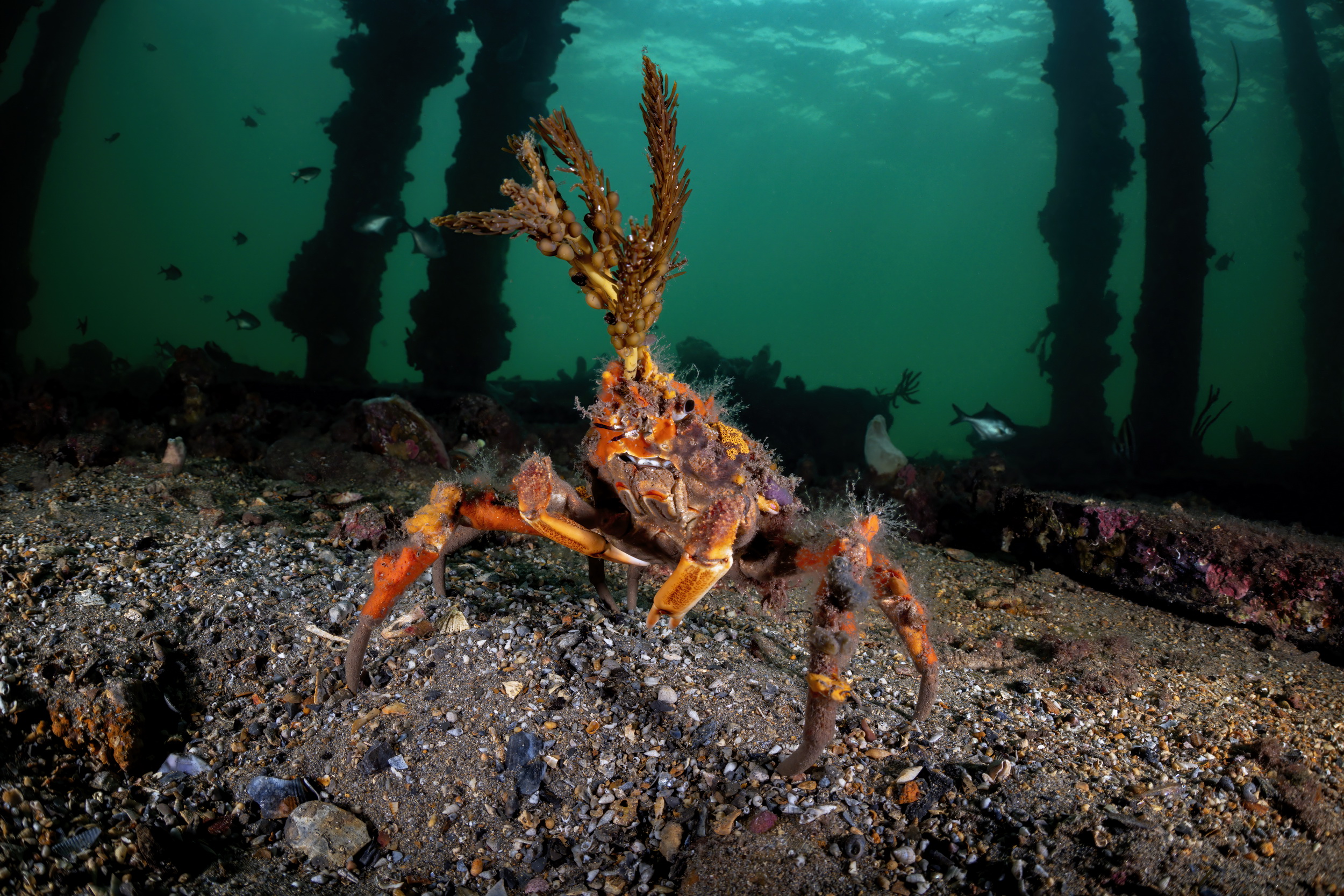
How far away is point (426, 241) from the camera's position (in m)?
12.3

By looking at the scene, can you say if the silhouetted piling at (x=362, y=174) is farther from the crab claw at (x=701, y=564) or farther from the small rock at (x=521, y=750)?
the crab claw at (x=701, y=564)

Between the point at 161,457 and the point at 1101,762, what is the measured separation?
8939 millimetres

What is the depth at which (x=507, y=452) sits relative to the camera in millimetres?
9344

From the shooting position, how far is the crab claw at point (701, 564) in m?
2.47

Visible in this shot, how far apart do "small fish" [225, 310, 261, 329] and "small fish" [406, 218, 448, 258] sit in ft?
14.1

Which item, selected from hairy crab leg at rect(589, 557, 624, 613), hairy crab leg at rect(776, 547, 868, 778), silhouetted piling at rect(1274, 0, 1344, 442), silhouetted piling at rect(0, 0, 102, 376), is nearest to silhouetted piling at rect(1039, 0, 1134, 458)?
A: silhouetted piling at rect(1274, 0, 1344, 442)

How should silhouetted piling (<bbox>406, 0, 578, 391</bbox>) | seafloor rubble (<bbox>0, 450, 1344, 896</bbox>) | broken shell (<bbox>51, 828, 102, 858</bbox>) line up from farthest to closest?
1. silhouetted piling (<bbox>406, 0, 578, 391</bbox>)
2. seafloor rubble (<bbox>0, 450, 1344, 896</bbox>)
3. broken shell (<bbox>51, 828, 102, 858</bbox>)

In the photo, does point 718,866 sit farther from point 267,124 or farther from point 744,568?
point 267,124

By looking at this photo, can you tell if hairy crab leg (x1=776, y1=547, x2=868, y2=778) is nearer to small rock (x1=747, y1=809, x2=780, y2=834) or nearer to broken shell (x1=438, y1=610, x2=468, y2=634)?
small rock (x1=747, y1=809, x2=780, y2=834)

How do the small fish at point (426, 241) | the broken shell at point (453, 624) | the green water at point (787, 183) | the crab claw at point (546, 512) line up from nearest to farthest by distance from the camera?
the crab claw at point (546, 512), the broken shell at point (453, 624), the small fish at point (426, 241), the green water at point (787, 183)

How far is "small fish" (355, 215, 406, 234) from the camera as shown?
11799 mm

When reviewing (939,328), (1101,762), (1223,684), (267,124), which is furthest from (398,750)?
(939,328)

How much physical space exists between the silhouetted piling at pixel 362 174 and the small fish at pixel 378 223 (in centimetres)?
315

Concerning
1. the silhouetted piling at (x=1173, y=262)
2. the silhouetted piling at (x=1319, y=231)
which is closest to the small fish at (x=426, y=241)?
the silhouetted piling at (x=1173, y=262)
